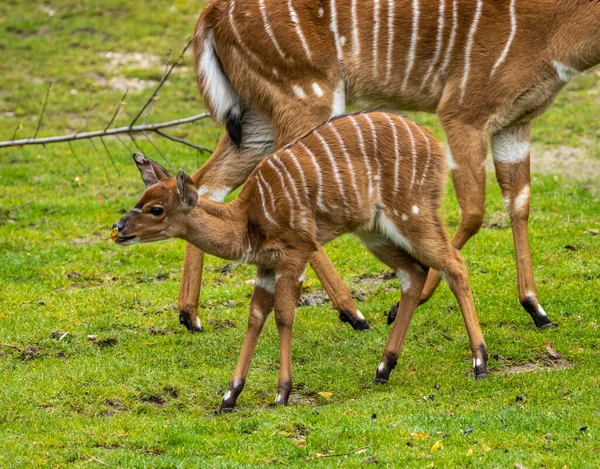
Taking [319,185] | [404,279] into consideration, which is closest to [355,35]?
[319,185]

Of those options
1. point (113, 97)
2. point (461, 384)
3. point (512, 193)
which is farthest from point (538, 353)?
point (113, 97)

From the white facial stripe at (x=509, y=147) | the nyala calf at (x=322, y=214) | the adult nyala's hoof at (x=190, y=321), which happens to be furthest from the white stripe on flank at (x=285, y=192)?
the white facial stripe at (x=509, y=147)

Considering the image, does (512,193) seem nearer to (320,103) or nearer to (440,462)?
(320,103)

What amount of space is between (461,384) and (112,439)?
1.93 meters

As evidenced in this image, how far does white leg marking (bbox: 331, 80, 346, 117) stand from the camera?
257 inches

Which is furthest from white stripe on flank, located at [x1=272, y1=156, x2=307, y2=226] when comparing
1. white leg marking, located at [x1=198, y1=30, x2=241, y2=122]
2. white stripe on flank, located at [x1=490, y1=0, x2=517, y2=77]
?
white stripe on flank, located at [x1=490, y1=0, x2=517, y2=77]

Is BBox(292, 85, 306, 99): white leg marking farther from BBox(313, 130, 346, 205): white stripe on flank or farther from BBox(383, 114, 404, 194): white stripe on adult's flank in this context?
BBox(383, 114, 404, 194): white stripe on adult's flank

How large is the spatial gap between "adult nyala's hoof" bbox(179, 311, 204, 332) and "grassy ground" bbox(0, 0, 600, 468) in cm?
8

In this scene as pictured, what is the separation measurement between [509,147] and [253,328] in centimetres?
230

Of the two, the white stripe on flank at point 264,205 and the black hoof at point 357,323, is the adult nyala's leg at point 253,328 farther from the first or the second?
the black hoof at point 357,323

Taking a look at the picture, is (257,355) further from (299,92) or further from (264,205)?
(299,92)

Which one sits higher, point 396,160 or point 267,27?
point 267,27

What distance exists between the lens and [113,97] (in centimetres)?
1296

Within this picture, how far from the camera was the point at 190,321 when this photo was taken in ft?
22.7
